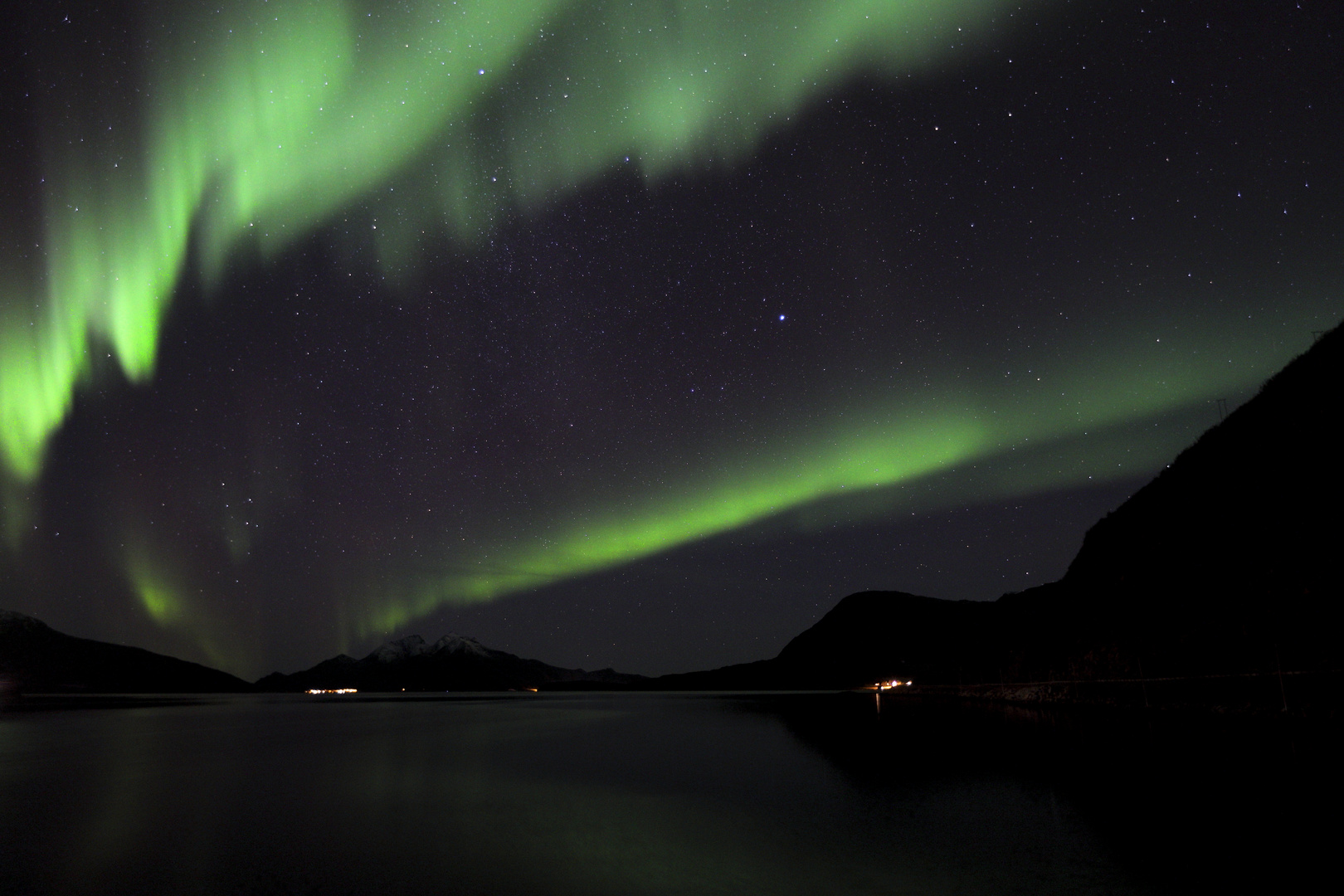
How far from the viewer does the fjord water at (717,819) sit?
958cm

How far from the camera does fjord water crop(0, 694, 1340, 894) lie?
9.58 m

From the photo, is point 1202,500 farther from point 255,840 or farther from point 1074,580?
point 255,840

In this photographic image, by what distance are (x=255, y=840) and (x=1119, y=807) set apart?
1407cm

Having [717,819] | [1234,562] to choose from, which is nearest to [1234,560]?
[1234,562]

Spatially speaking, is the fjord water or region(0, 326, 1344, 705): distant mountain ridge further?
region(0, 326, 1344, 705): distant mountain ridge

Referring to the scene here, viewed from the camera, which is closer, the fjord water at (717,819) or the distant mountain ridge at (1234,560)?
the fjord water at (717,819)

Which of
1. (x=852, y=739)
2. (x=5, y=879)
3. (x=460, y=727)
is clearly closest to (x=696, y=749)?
(x=852, y=739)

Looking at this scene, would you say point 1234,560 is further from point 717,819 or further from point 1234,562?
point 717,819

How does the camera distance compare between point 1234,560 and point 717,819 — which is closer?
point 717,819

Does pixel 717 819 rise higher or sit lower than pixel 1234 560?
lower

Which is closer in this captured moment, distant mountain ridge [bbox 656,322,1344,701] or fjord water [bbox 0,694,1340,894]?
fjord water [bbox 0,694,1340,894]

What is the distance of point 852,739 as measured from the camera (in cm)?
3127

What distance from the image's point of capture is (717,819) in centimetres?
1418

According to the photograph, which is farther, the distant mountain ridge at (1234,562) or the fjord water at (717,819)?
the distant mountain ridge at (1234,562)
